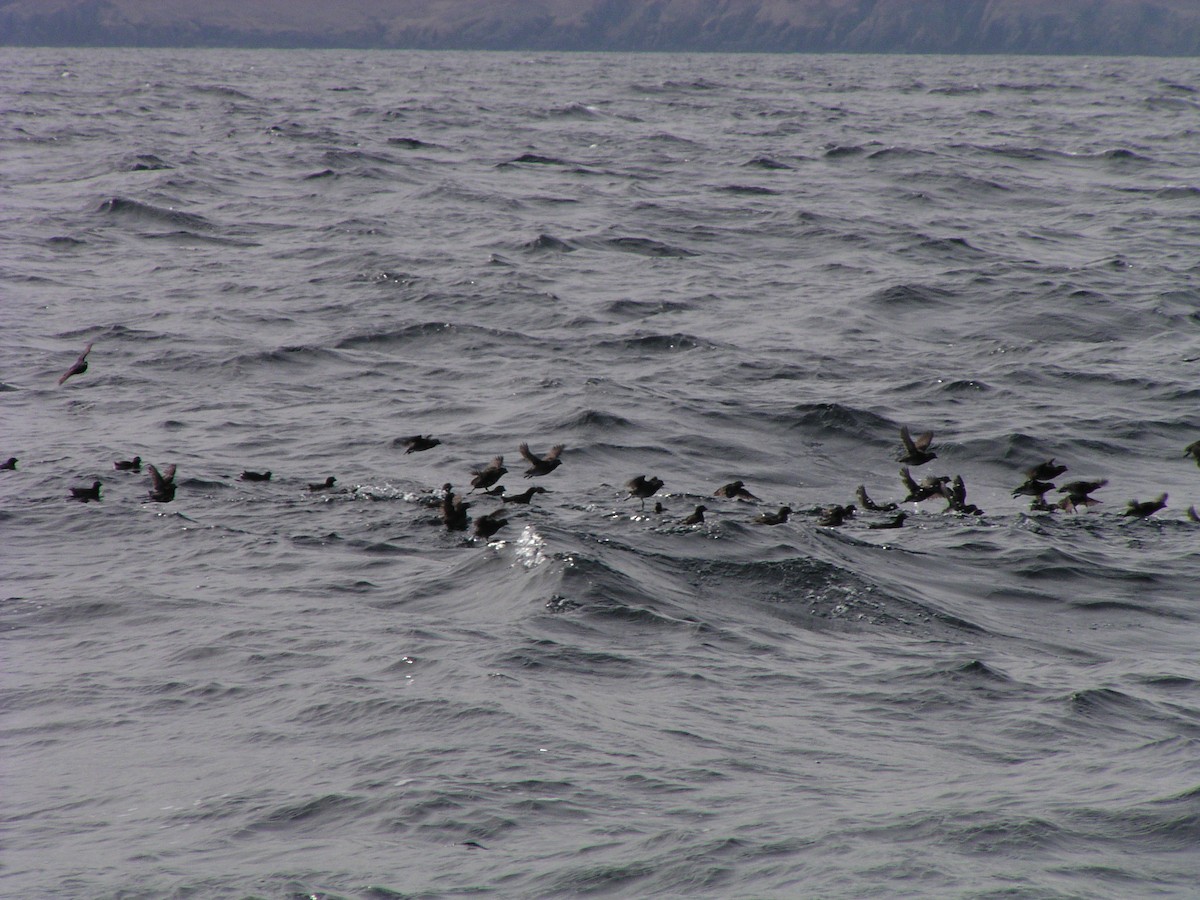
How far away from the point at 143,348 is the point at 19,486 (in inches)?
218

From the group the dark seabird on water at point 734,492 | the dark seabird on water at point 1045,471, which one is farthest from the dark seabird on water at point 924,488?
the dark seabird on water at point 734,492

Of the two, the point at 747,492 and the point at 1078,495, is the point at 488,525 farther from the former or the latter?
the point at 1078,495

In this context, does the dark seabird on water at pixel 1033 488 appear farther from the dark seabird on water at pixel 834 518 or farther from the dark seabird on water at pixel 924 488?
the dark seabird on water at pixel 834 518

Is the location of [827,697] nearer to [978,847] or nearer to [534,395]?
[978,847]

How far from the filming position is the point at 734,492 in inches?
466

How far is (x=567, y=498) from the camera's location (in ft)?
39.2

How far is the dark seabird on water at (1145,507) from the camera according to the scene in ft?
37.7

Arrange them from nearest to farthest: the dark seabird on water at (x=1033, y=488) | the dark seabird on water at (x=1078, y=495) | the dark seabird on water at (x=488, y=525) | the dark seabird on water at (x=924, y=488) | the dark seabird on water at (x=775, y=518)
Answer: the dark seabird on water at (x=488, y=525) < the dark seabird on water at (x=775, y=518) < the dark seabird on water at (x=1078, y=495) < the dark seabird on water at (x=924, y=488) < the dark seabird on water at (x=1033, y=488)

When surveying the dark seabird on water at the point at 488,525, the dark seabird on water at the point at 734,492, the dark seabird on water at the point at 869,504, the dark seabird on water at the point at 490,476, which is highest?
the dark seabird on water at the point at 490,476

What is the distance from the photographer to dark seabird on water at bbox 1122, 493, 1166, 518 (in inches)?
453

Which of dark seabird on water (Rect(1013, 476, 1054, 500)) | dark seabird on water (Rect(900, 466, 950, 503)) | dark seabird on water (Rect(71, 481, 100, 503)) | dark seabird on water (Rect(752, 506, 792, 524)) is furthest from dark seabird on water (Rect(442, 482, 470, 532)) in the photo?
dark seabird on water (Rect(1013, 476, 1054, 500))

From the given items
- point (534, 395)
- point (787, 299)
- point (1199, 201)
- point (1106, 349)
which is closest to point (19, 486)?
point (534, 395)

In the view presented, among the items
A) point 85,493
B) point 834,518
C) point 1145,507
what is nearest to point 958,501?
point 834,518

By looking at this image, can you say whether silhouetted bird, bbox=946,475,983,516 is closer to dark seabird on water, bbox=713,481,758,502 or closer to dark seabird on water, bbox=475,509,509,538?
dark seabird on water, bbox=713,481,758,502
